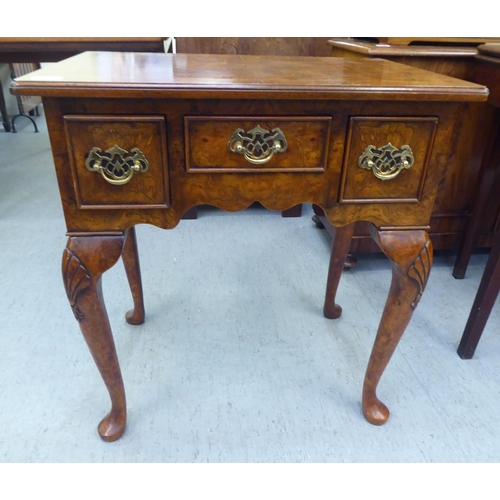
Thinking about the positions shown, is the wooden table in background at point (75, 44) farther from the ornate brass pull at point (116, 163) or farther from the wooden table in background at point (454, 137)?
the ornate brass pull at point (116, 163)

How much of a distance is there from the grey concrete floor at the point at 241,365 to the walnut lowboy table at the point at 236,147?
0.27m

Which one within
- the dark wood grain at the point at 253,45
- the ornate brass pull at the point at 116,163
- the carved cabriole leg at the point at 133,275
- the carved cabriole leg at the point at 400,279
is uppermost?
the dark wood grain at the point at 253,45

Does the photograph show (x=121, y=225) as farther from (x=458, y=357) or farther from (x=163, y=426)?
(x=458, y=357)

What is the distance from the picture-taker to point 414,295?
837mm

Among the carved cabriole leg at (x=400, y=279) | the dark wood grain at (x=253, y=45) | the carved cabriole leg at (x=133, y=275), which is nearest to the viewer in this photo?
the carved cabriole leg at (x=400, y=279)

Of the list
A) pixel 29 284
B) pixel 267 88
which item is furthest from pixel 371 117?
pixel 29 284

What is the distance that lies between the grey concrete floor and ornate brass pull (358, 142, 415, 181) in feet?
1.83

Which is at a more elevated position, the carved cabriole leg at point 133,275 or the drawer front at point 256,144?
the drawer front at point 256,144

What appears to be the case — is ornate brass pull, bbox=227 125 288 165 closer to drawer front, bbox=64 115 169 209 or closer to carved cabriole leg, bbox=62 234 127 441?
drawer front, bbox=64 115 169 209

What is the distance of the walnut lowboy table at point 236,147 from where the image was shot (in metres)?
0.66

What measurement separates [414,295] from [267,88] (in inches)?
18.5

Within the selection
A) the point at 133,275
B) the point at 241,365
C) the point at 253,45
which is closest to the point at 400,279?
the point at 241,365

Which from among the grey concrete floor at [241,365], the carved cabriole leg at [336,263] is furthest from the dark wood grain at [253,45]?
the carved cabriole leg at [336,263]

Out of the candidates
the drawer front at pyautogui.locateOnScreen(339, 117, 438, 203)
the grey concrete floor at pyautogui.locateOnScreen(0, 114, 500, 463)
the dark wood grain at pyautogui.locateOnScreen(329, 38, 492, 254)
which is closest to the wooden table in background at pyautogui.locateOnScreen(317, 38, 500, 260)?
the dark wood grain at pyautogui.locateOnScreen(329, 38, 492, 254)
